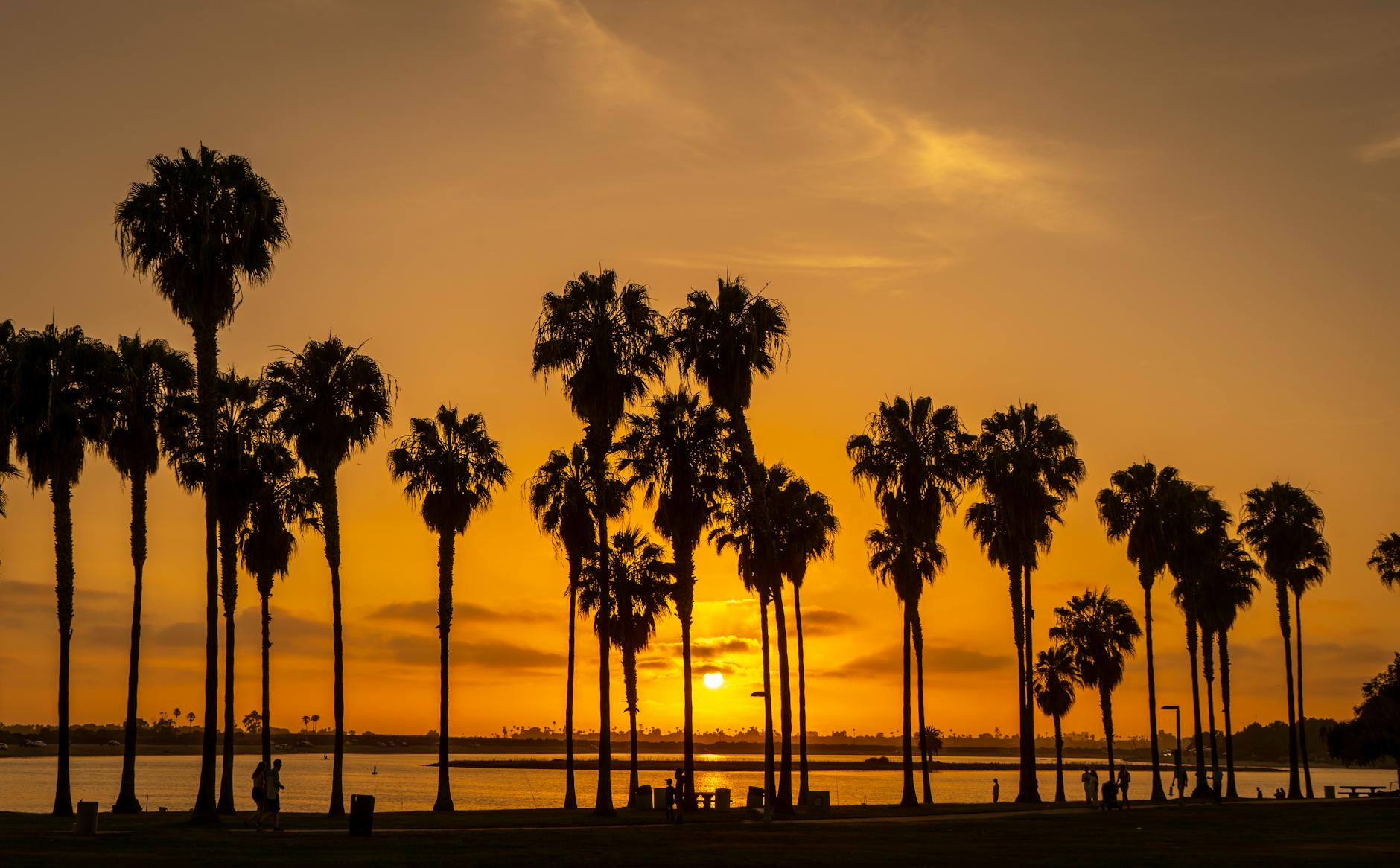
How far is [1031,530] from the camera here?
242 feet

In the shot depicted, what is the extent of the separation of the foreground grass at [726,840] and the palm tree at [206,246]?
8.20 m

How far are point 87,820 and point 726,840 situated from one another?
1757 cm

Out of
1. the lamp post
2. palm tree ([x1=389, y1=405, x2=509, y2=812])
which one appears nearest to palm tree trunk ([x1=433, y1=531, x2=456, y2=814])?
palm tree ([x1=389, y1=405, x2=509, y2=812])

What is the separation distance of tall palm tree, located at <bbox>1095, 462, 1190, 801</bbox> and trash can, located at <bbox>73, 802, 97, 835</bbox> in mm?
62314

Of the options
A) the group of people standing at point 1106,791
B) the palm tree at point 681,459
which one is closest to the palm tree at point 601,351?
the palm tree at point 681,459

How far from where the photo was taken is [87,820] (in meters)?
37.2

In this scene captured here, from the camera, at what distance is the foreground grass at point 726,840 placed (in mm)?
30703

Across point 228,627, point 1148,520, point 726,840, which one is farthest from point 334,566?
point 1148,520

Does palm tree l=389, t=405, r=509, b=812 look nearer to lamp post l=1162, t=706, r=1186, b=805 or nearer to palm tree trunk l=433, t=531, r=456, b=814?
palm tree trunk l=433, t=531, r=456, b=814

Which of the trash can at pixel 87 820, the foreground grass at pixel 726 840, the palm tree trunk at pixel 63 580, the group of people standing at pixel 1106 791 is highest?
the palm tree trunk at pixel 63 580

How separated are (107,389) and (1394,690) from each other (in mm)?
77930

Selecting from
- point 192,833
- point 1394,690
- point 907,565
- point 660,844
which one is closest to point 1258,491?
point 1394,690

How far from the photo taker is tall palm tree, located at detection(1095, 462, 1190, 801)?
83.0 metres

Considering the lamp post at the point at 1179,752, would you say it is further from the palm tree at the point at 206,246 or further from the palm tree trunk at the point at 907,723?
the palm tree at the point at 206,246
